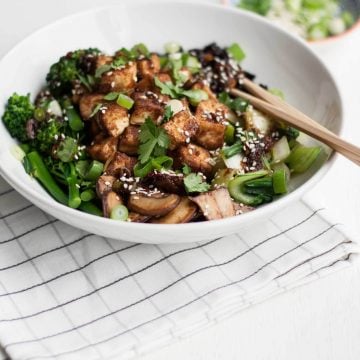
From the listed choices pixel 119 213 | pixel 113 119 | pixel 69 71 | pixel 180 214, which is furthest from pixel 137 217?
pixel 69 71

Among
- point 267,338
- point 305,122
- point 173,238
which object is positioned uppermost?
point 305,122

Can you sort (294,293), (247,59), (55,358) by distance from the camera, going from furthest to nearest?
(247,59) < (294,293) < (55,358)

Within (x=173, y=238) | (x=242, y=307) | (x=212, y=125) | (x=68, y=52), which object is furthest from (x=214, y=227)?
(x=68, y=52)

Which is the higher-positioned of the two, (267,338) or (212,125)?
(212,125)

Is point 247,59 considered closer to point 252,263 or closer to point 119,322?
point 252,263

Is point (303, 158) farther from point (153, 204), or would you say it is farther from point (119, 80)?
point (119, 80)

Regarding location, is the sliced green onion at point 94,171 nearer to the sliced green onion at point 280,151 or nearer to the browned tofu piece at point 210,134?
the browned tofu piece at point 210,134
